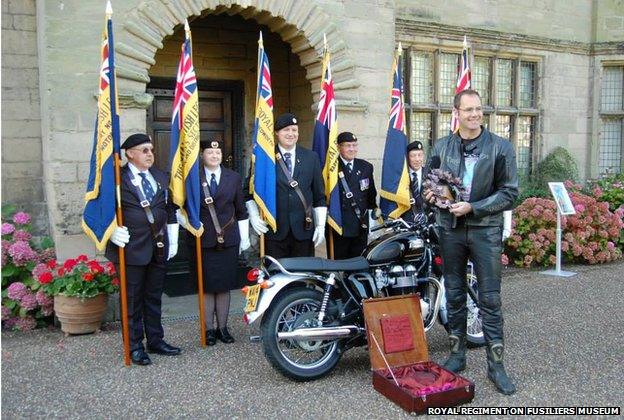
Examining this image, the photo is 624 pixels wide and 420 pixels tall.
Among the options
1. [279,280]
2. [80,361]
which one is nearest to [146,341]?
[80,361]

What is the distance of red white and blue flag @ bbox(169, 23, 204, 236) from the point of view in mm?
4887

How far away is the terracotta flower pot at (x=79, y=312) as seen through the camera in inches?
204

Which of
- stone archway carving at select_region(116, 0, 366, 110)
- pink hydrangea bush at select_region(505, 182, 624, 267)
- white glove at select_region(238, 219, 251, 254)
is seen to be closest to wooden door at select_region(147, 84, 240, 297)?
stone archway carving at select_region(116, 0, 366, 110)

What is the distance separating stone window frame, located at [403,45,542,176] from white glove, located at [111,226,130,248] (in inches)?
200

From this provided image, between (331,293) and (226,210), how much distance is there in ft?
3.97

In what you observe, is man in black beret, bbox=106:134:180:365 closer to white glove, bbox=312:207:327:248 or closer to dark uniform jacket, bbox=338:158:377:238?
white glove, bbox=312:207:327:248

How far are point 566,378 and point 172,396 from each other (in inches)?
102

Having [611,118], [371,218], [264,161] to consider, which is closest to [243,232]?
[264,161]

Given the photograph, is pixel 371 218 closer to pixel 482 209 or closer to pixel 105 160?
pixel 482 209

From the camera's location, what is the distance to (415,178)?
20.7 feet

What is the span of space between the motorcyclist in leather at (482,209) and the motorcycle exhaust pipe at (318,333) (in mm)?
843

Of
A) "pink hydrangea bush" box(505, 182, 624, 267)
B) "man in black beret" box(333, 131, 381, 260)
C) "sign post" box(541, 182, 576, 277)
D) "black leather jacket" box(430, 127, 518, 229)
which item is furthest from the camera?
"pink hydrangea bush" box(505, 182, 624, 267)

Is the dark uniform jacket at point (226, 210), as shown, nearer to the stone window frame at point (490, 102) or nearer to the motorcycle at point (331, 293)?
the motorcycle at point (331, 293)

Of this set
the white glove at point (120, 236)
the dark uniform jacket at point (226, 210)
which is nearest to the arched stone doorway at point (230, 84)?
the dark uniform jacket at point (226, 210)
